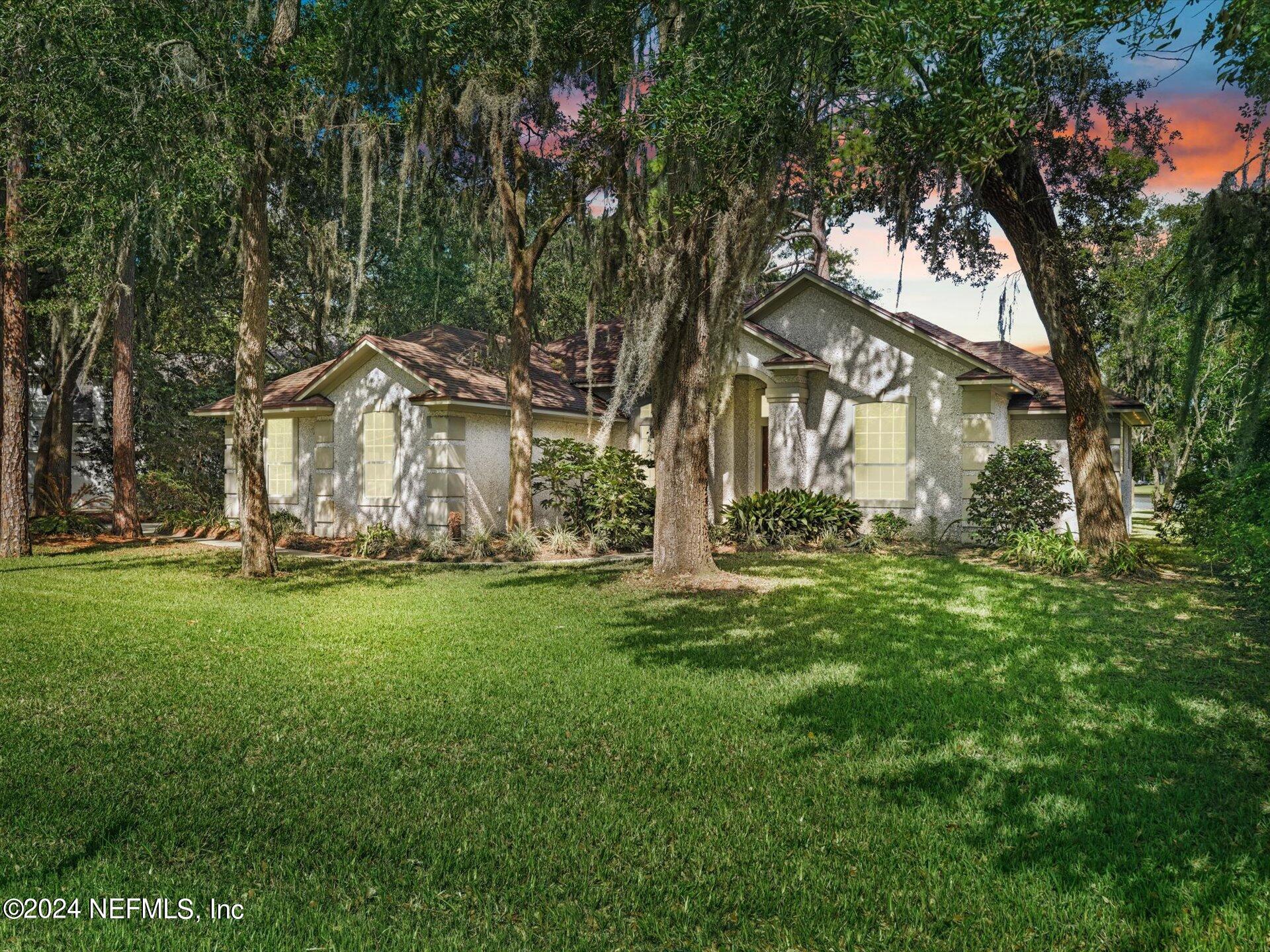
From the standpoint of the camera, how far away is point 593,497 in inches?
632

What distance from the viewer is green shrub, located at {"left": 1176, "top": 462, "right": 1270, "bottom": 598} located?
7.43 meters

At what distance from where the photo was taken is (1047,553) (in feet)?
43.1

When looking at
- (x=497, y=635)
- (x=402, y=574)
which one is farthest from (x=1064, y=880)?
(x=402, y=574)

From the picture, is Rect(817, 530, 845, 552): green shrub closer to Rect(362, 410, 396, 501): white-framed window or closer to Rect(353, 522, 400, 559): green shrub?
Rect(353, 522, 400, 559): green shrub

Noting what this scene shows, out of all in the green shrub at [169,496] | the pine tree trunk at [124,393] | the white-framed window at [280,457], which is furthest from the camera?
the green shrub at [169,496]

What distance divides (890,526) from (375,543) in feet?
34.4

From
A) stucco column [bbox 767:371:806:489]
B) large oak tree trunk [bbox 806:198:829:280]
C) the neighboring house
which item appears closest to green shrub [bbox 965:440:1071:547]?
the neighboring house

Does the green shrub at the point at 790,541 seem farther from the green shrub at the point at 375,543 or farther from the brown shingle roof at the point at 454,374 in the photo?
the green shrub at the point at 375,543

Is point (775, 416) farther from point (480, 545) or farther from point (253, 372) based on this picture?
point (253, 372)

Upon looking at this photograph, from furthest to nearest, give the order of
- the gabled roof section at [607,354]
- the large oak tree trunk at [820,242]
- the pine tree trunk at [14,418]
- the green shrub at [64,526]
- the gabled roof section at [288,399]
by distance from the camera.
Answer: the large oak tree trunk at [820,242] < the gabled roof section at [288,399] < the green shrub at [64,526] < the gabled roof section at [607,354] < the pine tree trunk at [14,418]

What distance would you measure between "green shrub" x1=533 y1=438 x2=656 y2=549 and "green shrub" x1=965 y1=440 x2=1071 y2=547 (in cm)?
652

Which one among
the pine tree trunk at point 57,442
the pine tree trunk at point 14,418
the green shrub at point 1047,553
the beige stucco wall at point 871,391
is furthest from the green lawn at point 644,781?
the pine tree trunk at point 57,442

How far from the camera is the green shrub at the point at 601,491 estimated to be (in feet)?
52.5

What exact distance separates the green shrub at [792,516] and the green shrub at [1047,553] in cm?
312
